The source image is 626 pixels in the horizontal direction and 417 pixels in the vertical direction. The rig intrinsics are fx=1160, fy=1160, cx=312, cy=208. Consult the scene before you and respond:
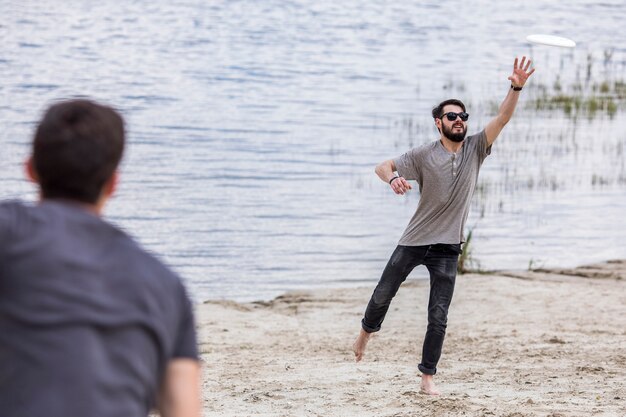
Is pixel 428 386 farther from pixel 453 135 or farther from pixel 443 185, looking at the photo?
pixel 453 135

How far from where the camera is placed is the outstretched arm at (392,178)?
23.9 ft

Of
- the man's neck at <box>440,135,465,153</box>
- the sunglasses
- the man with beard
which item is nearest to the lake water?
the man with beard

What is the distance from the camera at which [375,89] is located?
103 ft

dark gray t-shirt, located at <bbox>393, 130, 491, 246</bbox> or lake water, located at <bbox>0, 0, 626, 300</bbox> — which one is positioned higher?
dark gray t-shirt, located at <bbox>393, 130, 491, 246</bbox>

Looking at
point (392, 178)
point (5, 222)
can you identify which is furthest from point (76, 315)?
point (392, 178)

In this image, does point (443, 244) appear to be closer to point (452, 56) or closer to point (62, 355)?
point (62, 355)

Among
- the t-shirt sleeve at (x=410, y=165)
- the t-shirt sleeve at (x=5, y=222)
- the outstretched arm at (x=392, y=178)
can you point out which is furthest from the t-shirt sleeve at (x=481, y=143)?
the t-shirt sleeve at (x=5, y=222)

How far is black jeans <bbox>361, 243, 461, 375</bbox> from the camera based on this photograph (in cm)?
771

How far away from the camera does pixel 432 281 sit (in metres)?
7.82

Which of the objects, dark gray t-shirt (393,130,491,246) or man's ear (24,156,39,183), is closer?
man's ear (24,156,39,183)

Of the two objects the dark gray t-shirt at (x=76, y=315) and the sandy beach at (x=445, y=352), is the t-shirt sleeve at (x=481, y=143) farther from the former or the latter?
the dark gray t-shirt at (x=76, y=315)

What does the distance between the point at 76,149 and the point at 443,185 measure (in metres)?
5.27

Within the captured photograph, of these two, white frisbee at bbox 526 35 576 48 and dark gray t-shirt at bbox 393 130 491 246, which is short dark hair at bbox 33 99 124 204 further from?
white frisbee at bbox 526 35 576 48

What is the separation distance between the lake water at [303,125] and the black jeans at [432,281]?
6.02 m
